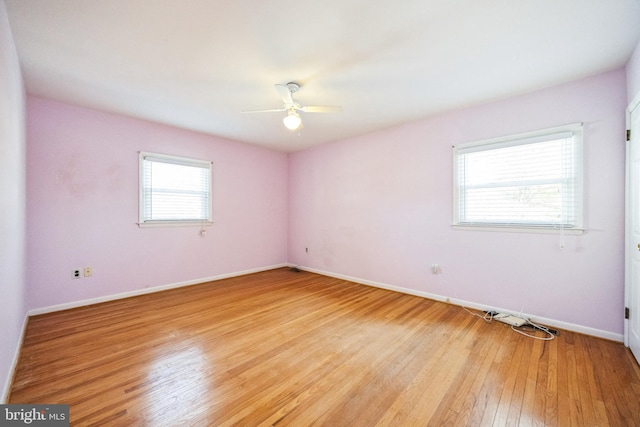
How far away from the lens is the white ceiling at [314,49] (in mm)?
1771

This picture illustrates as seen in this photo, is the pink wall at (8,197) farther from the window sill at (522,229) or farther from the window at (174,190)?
the window sill at (522,229)

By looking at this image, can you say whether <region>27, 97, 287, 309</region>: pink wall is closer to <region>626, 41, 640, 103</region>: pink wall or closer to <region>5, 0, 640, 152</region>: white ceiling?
<region>5, 0, 640, 152</region>: white ceiling

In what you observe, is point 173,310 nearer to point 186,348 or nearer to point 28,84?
point 186,348

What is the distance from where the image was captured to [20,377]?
188 cm

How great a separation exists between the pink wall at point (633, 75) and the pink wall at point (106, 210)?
5.11m

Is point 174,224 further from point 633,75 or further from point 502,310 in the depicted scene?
point 633,75

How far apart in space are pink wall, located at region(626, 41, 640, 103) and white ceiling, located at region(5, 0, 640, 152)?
85mm

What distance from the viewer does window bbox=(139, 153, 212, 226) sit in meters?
3.95

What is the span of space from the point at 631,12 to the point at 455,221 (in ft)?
7.52

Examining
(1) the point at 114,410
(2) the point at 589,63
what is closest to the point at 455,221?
(2) the point at 589,63

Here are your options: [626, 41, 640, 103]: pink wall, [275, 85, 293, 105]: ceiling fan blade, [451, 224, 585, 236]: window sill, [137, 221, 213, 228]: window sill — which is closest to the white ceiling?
[626, 41, 640, 103]: pink wall

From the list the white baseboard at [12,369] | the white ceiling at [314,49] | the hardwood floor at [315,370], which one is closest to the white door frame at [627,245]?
the hardwood floor at [315,370]

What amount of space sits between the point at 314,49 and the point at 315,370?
2.61m
